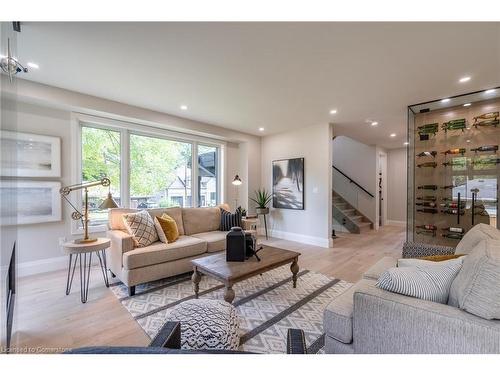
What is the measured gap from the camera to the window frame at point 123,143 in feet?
10.8

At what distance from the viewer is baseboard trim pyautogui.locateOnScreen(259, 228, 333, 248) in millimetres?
4387

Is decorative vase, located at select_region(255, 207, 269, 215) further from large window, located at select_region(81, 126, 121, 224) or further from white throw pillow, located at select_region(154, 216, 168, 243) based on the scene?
large window, located at select_region(81, 126, 121, 224)

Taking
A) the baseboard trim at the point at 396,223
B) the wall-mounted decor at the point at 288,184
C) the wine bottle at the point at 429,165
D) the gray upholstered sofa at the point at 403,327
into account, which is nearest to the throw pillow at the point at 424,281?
the gray upholstered sofa at the point at 403,327

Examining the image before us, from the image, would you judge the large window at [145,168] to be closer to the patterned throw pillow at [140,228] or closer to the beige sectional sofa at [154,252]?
the beige sectional sofa at [154,252]

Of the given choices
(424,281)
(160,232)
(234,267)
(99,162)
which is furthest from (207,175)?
(424,281)

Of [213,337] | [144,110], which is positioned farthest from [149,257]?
[144,110]

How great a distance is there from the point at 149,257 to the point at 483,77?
4.46 metres

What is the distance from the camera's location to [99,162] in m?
3.60

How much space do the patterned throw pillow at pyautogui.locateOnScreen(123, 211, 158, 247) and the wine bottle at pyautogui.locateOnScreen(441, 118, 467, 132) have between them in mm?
4835

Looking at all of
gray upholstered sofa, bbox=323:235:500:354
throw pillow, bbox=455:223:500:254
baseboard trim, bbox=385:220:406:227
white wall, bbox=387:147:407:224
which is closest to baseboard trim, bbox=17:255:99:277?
gray upholstered sofa, bbox=323:235:500:354
